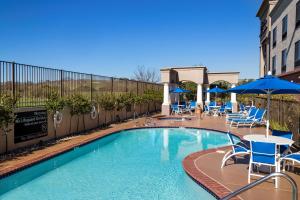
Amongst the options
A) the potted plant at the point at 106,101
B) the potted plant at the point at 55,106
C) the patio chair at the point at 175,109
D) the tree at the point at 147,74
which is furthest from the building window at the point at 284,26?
the tree at the point at 147,74

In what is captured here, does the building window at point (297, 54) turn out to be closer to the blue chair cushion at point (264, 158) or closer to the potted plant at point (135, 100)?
the potted plant at point (135, 100)

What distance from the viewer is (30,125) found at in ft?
34.0

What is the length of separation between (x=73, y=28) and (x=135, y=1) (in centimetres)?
1056

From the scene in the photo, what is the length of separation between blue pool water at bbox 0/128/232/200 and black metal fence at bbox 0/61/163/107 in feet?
8.72

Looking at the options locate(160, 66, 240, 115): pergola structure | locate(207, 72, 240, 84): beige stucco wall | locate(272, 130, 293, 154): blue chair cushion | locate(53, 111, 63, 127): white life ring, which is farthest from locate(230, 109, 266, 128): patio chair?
locate(207, 72, 240, 84): beige stucco wall

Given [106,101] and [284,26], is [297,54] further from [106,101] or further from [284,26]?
[106,101]

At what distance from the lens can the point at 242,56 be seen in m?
37.8

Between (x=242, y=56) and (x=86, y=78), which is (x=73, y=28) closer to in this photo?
(x=86, y=78)

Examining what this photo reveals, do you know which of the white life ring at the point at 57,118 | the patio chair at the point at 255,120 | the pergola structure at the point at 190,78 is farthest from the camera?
the pergola structure at the point at 190,78

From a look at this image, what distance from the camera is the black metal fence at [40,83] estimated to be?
9391 mm

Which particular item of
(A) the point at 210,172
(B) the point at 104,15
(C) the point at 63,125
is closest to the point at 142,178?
(A) the point at 210,172

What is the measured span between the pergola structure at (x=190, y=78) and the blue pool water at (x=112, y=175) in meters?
11.3

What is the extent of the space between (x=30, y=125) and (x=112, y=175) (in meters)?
4.39

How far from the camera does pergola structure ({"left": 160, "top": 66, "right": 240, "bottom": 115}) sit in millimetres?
23344
